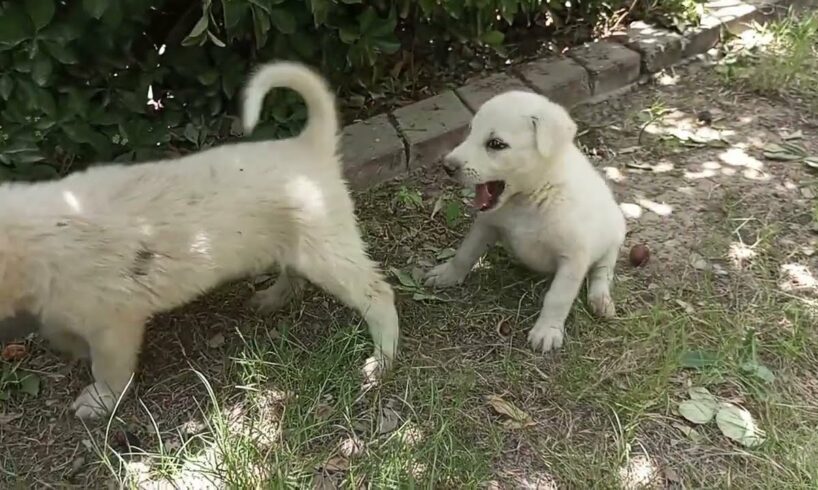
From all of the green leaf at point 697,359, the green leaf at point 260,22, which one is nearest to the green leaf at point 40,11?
the green leaf at point 260,22

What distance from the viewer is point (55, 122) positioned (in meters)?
3.00

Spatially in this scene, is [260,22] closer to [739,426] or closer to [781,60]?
[739,426]

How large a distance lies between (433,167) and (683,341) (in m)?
1.47

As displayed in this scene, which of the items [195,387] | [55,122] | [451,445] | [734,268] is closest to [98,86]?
[55,122]

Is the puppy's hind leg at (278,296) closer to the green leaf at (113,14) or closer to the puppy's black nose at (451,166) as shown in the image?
the puppy's black nose at (451,166)

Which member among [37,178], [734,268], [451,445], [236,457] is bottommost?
[734,268]

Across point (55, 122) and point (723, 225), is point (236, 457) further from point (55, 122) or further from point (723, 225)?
point (723, 225)

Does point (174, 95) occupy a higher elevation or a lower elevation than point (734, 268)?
higher

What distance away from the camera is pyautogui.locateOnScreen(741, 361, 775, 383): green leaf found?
2814 millimetres

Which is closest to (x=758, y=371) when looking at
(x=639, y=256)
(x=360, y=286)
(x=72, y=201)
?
(x=639, y=256)

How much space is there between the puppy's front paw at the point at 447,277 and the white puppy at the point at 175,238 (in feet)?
1.45

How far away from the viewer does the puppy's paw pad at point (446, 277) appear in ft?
10.6

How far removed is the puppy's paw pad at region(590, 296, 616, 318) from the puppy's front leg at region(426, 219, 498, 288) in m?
0.43

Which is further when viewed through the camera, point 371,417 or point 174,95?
point 174,95
